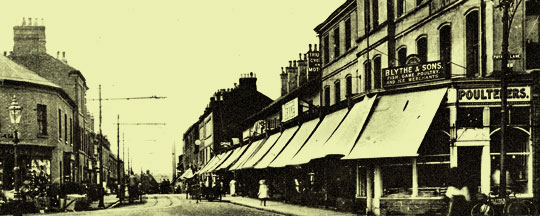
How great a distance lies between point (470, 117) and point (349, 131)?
15.4 ft

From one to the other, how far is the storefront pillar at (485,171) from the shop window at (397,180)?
2.25 metres

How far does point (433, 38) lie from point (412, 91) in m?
2.15

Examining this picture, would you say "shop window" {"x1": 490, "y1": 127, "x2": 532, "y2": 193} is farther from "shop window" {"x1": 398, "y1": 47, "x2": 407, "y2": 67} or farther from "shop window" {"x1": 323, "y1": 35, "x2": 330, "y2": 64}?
"shop window" {"x1": 323, "y1": 35, "x2": 330, "y2": 64}

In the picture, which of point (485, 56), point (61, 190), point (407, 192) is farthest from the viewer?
point (61, 190)

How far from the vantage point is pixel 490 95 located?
1838 centimetres

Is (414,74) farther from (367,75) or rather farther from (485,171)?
(367,75)

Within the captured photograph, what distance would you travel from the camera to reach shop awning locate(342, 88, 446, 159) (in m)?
18.7

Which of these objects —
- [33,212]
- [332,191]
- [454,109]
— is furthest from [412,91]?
[33,212]

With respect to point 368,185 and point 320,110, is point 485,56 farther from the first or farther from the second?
point 320,110

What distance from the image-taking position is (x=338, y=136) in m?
23.2

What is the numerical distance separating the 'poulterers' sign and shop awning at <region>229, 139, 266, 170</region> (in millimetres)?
17596

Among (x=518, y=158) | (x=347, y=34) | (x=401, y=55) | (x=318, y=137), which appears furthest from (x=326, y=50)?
(x=518, y=158)

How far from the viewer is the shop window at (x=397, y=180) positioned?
2022 cm

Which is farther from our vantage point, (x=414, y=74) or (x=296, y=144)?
(x=296, y=144)
